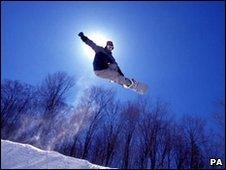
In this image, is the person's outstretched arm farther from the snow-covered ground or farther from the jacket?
the snow-covered ground

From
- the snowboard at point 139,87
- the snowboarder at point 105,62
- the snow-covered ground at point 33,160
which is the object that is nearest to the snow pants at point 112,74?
the snowboarder at point 105,62

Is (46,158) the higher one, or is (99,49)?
(99,49)

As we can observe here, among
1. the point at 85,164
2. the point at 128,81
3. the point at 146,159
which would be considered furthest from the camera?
the point at 146,159

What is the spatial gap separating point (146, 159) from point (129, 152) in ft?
7.17

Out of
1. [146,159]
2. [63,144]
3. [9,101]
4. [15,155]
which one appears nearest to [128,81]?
[15,155]

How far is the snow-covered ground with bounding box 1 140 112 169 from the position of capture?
308 inches

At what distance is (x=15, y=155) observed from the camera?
849 cm

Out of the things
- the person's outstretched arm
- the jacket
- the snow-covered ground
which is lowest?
the snow-covered ground

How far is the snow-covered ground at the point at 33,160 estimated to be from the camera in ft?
25.6

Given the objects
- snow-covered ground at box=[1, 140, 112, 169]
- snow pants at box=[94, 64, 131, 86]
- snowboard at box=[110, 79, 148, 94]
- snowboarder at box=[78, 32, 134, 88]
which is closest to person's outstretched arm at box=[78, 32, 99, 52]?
snowboarder at box=[78, 32, 134, 88]

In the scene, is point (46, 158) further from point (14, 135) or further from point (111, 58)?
point (14, 135)

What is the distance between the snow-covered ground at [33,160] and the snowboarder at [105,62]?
3530 mm

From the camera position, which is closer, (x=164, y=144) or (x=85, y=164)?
(x=85, y=164)

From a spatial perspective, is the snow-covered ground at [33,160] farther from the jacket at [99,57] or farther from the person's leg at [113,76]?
the jacket at [99,57]
